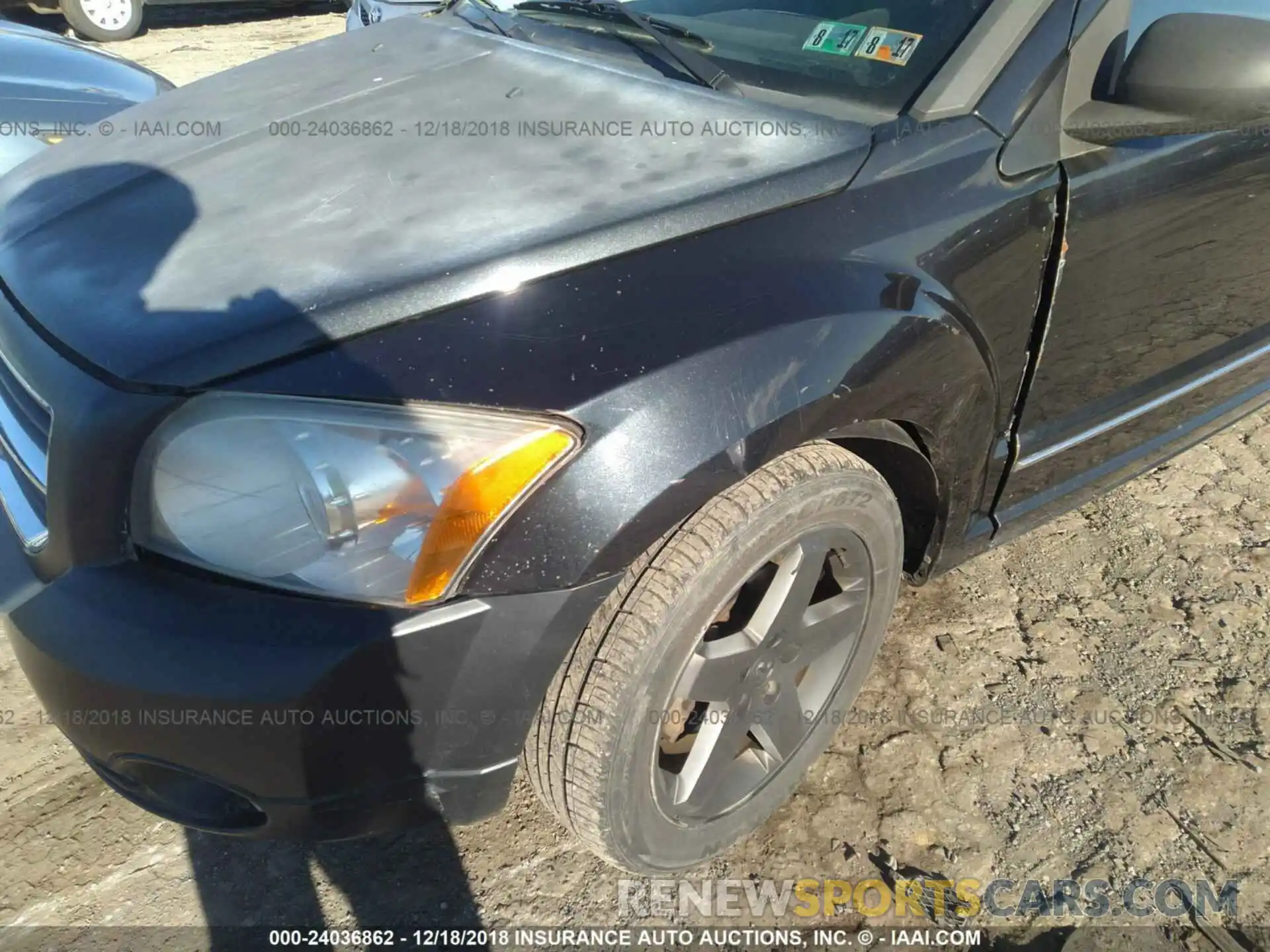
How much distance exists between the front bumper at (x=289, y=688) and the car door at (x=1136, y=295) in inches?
46.2

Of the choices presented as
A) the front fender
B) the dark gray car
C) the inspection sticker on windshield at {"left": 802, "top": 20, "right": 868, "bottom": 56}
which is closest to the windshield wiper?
the inspection sticker on windshield at {"left": 802, "top": 20, "right": 868, "bottom": 56}

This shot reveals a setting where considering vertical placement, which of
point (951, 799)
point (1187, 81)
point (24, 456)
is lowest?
point (951, 799)

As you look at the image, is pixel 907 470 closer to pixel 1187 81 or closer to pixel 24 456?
Answer: pixel 1187 81

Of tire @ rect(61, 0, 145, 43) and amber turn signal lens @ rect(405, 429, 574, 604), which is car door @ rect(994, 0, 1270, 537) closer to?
amber turn signal lens @ rect(405, 429, 574, 604)

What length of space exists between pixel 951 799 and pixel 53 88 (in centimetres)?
393

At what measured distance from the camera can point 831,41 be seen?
6.05ft

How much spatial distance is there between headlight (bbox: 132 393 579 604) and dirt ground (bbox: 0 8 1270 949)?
2.90ft

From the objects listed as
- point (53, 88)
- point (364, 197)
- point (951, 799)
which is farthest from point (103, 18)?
point (951, 799)

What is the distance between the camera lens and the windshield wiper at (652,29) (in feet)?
5.92

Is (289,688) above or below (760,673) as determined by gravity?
above

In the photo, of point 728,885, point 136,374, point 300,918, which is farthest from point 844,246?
point 300,918

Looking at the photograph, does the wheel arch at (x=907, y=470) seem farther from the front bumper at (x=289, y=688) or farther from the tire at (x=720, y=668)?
the front bumper at (x=289, y=688)

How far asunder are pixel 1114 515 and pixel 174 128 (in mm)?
2728

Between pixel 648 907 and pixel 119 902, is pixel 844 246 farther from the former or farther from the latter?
pixel 119 902
